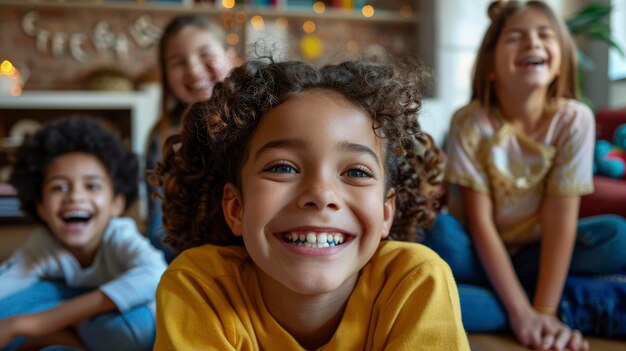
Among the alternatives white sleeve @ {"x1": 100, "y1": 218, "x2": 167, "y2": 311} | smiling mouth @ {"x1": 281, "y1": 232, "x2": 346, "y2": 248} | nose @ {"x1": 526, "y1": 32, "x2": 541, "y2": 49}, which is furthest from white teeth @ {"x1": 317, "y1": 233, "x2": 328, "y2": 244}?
nose @ {"x1": 526, "y1": 32, "x2": 541, "y2": 49}

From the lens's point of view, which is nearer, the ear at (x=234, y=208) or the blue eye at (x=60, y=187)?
the ear at (x=234, y=208)

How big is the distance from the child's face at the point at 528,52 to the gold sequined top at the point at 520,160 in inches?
4.1

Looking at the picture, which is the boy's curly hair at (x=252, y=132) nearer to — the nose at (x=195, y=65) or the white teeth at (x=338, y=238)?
the white teeth at (x=338, y=238)

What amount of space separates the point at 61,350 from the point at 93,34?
328cm

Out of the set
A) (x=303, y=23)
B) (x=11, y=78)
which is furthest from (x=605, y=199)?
(x=11, y=78)

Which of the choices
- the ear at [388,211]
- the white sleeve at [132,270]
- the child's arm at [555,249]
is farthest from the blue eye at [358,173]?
the child's arm at [555,249]

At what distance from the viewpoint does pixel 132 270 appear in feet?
4.25

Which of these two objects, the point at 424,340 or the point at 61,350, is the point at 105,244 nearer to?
the point at 61,350

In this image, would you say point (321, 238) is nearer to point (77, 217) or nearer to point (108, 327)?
point (108, 327)

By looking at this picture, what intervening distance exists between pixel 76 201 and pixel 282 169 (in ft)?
2.52

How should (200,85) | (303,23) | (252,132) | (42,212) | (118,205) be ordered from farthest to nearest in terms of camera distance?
(303,23)
(200,85)
(118,205)
(42,212)
(252,132)

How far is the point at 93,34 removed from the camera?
4047mm

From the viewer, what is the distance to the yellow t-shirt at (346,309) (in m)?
0.80

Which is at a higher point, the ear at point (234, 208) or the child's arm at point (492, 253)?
the ear at point (234, 208)
